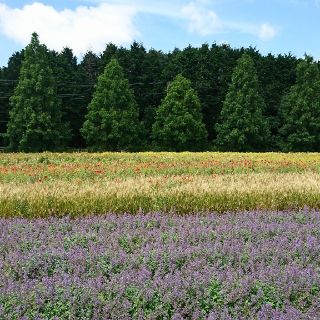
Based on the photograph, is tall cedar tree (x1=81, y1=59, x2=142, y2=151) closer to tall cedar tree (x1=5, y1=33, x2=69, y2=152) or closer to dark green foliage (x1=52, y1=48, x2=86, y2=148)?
tall cedar tree (x1=5, y1=33, x2=69, y2=152)

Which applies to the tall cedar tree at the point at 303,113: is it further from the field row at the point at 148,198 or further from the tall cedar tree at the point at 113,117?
the field row at the point at 148,198

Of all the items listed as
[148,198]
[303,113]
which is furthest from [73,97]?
[148,198]

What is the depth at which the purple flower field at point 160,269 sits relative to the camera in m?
4.80

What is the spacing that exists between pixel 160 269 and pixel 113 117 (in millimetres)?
44416

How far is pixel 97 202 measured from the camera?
10.9m

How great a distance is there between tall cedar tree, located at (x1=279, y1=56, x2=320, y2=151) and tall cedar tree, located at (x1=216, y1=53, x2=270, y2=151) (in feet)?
8.10

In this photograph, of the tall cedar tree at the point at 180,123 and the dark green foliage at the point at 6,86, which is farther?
the dark green foliage at the point at 6,86

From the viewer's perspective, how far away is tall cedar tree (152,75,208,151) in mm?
50125

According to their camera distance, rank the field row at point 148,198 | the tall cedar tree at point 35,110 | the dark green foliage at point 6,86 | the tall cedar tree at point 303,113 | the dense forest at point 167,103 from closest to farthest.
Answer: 1. the field row at point 148,198
2. the tall cedar tree at point 35,110
3. the dense forest at point 167,103
4. the tall cedar tree at point 303,113
5. the dark green foliage at point 6,86

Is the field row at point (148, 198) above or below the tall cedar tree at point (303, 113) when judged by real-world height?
below

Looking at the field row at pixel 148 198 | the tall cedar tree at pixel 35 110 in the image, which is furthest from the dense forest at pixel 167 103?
the field row at pixel 148 198

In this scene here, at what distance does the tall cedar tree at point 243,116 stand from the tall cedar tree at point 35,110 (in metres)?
16.1

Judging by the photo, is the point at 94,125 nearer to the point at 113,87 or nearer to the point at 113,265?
the point at 113,87

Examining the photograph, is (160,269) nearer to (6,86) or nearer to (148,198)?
(148,198)
